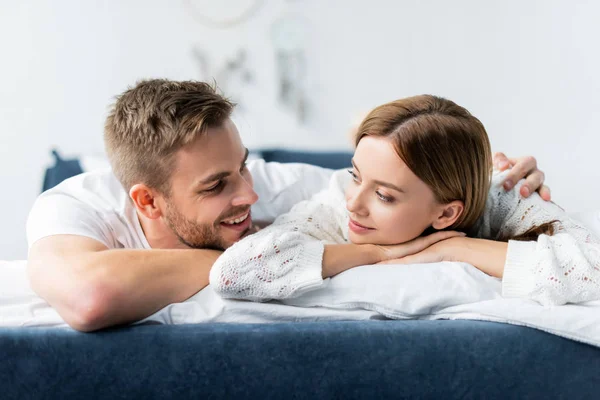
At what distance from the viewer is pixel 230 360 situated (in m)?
1.18

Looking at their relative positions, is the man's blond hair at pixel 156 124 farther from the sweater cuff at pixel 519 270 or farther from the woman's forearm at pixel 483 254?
the sweater cuff at pixel 519 270

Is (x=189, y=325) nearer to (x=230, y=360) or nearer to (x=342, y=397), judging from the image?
(x=230, y=360)

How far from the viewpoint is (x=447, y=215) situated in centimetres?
158

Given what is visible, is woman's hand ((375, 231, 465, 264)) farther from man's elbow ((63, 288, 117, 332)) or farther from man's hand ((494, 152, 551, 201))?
man's elbow ((63, 288, 117, 332))

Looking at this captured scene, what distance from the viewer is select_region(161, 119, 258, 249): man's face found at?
1.56m

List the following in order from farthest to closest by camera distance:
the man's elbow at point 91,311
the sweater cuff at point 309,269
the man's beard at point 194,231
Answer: the man's beard at point 194,231
the sweater cuff at point 309,269
the man's elbow at point 91,311

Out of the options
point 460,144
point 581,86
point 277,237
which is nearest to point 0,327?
point 277,237

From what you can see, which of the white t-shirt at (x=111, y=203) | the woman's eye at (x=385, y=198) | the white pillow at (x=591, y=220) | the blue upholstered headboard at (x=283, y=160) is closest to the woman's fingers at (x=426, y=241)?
the woman's eye at (x=385, y=198)

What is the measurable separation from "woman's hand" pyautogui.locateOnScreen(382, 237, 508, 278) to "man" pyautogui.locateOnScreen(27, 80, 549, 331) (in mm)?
316

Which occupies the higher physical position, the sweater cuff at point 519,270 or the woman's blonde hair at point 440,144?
the woman's blonde hair at point 440,144

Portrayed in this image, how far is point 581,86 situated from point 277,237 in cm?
275

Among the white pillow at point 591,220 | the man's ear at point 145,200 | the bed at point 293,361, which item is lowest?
the bed at point 293,361

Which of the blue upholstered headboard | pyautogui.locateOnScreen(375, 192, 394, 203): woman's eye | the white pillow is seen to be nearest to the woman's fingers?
pyautogui.locateOnScreen(375, 192, 394, 203): woman's eye

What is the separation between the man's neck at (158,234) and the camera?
1707 mm
